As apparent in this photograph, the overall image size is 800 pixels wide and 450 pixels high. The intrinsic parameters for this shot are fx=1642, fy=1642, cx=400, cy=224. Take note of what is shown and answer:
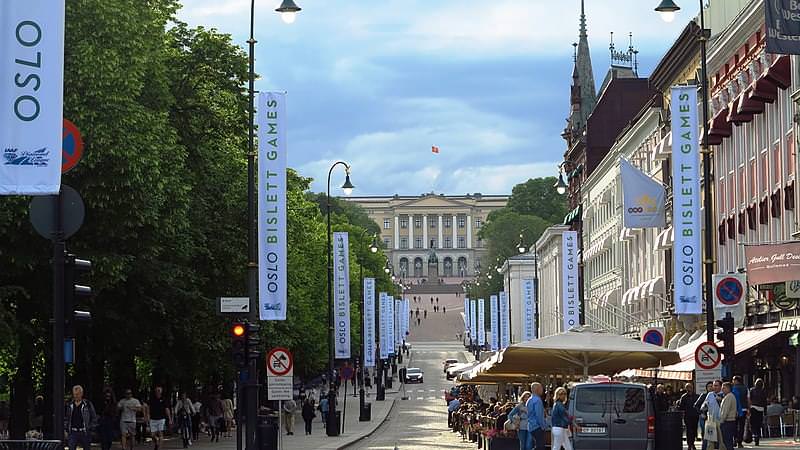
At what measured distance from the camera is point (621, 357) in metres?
35.2

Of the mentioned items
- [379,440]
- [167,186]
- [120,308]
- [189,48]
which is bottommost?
[379,440]

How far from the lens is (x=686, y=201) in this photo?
41.9m

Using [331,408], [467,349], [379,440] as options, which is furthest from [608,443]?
[467,349]

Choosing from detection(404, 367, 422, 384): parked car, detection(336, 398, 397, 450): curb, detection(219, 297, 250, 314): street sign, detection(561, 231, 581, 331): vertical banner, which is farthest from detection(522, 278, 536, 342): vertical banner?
detection(219, 297, 250, 314): street sign

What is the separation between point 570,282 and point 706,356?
143 feet

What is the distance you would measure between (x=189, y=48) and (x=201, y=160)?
5251 millimetres

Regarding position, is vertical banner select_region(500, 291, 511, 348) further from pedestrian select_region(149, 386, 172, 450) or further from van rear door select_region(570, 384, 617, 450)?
van rear door select_region(570, 384, 617, 450)

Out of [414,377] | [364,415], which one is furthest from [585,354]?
[414,377]

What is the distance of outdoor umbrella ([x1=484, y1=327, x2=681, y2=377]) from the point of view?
109 feet

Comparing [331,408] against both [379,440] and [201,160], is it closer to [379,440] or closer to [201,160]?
[379,440]

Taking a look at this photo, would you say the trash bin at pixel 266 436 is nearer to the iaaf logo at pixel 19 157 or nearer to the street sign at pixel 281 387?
the street sign at pixel 281 387

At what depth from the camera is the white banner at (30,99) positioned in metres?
15.4

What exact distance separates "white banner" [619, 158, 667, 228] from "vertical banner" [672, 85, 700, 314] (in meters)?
8.43

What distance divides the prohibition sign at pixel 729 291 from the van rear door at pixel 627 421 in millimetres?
2371
